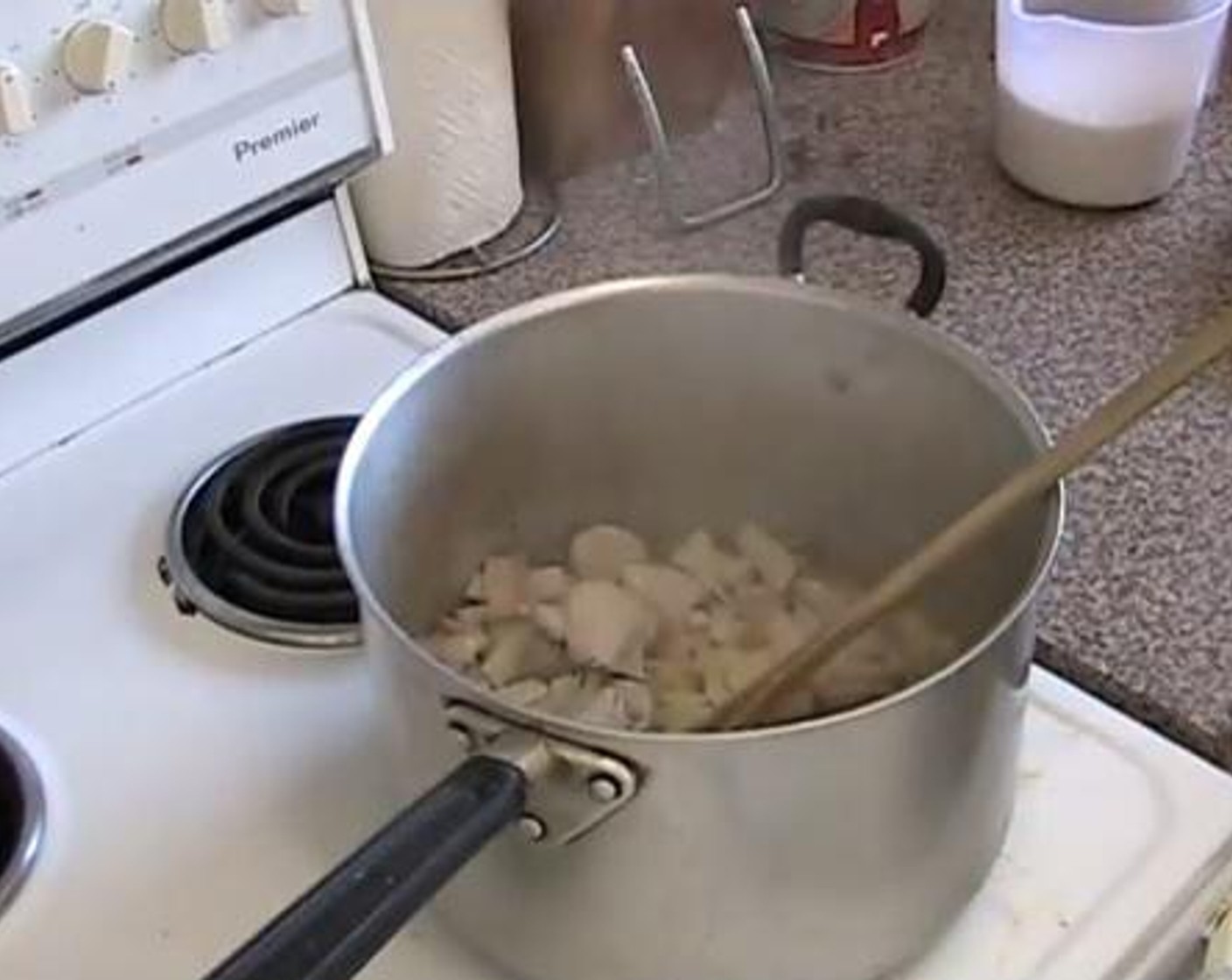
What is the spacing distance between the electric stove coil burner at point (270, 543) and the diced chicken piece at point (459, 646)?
33 millimetres

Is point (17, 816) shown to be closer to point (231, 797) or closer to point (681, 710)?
point (231, 797)

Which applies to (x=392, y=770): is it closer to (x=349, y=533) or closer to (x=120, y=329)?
(x=349, y=533)

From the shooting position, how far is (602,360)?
789mm

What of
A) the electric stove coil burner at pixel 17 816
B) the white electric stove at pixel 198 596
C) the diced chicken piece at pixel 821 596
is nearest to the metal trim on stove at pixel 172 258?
the white electric stove at pixel 198 596

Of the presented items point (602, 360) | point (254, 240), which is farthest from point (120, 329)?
point (602, 360)

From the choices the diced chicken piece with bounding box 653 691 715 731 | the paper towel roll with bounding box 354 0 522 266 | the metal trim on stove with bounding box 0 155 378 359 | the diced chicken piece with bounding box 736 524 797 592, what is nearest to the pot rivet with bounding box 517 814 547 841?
the diced chicken piece with bounding box 653 691 715 731


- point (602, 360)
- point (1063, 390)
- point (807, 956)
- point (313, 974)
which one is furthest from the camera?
point (1063, 390)

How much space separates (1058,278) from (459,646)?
0.36 meters

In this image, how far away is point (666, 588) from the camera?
786 millimetres

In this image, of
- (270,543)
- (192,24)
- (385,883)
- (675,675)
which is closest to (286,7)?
(192,24)

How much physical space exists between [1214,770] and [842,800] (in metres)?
0.19

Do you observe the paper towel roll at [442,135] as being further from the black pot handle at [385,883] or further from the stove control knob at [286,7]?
the black pot handle at [385,883]

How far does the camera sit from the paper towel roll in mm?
941

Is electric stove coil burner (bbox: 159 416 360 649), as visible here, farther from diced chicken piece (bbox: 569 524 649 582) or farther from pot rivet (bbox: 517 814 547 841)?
pot rivet (bbox: 517 814 547 841)
